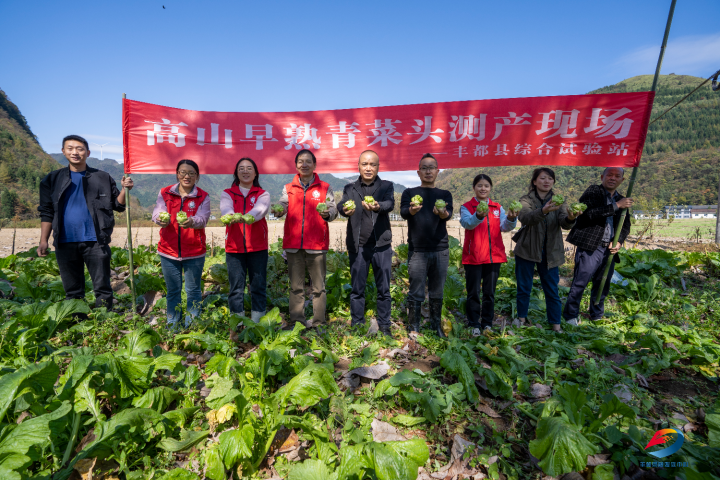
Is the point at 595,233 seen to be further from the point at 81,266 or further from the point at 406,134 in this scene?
the point at 81,266

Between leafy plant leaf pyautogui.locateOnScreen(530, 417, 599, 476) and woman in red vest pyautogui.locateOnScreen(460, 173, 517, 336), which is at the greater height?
woman in red vest pyautogui.locateOnScreen(460, 173, 517, 336)

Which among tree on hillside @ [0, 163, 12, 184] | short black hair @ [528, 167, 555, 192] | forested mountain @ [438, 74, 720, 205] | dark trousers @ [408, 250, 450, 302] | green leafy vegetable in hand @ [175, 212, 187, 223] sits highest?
forested mountain @ [438, 74, 720, 205]

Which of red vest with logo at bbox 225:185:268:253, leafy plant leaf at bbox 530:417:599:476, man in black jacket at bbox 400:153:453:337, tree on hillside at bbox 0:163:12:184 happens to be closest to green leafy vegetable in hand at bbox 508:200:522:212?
man in black jacket at bbox 400:153:453:337

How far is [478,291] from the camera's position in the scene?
4.30 m

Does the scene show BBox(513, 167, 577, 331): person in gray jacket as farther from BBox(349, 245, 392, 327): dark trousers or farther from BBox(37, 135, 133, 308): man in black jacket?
BBox(37, 135, 133, 308): man in black jacket

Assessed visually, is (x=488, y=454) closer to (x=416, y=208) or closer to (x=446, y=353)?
(x=446, y=353)

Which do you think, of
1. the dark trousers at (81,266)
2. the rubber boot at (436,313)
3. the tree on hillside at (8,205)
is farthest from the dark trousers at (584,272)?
the tree on hillside at (8,205)

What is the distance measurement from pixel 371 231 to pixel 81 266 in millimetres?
3629

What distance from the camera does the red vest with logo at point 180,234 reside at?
3975mm

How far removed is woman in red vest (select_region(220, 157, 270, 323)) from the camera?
13.5 ft

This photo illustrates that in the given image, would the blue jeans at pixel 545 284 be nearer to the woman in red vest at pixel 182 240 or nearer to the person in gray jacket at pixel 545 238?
the person in gray jacket at pixel 545 238

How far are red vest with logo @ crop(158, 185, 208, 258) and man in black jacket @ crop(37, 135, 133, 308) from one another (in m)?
0.54

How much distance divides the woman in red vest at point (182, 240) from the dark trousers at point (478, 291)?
3416 millimetres

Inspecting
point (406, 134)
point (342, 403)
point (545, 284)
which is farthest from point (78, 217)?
point (545, 284)
